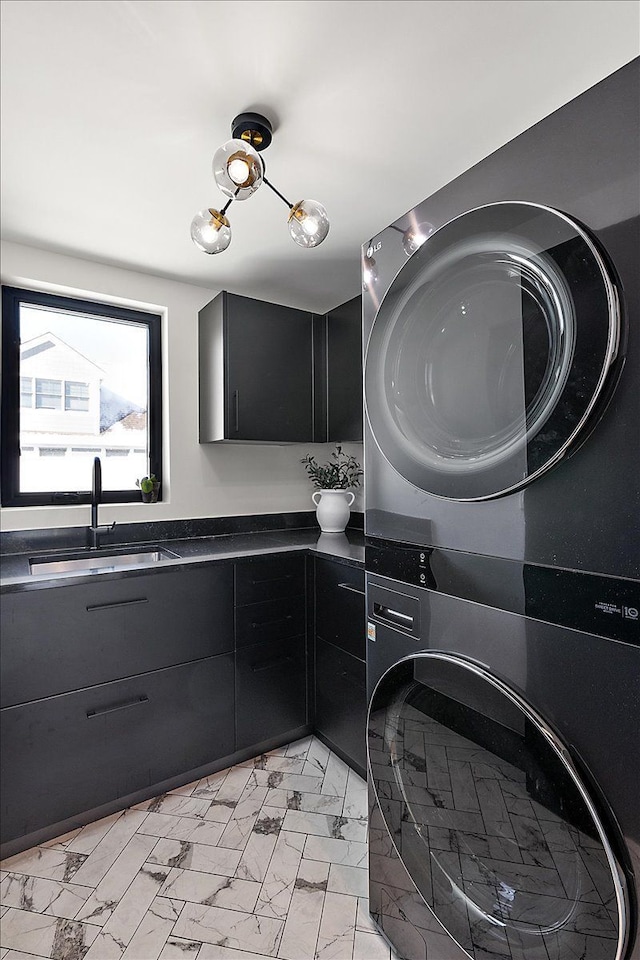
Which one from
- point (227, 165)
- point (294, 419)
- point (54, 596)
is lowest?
point (54, 596)

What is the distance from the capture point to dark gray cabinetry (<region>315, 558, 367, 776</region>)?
6.40ft

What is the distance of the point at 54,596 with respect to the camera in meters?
1.67

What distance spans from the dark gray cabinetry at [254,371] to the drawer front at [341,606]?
79 cm

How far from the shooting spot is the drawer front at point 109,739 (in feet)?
5.29

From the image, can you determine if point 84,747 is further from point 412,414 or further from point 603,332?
point 603,332

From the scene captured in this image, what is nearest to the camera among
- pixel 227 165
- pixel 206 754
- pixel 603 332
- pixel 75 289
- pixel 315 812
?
pixel 603 332

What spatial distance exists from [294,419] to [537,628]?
196 cm

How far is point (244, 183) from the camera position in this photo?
1.29m

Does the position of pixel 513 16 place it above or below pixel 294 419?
above

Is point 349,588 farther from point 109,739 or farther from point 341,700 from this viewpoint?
point 109,739

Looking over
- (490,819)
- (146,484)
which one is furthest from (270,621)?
(490,819)

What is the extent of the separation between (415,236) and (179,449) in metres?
1.83

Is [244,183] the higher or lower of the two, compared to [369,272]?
higher

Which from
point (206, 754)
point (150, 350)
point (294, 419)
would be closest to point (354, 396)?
point (294, 419)
